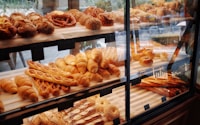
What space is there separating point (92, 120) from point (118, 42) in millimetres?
649

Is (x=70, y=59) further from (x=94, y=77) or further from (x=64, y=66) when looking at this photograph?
(x=94, y=77)

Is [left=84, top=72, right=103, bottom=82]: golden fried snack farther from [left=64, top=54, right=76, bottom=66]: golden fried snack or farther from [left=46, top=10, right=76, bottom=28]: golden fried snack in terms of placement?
[left=46, top=10, right=76, bottom=28]: golden fried snack

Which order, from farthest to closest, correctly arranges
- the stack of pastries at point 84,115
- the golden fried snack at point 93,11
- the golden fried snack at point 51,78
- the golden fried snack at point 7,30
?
the golden fried snack at point 93,11
the stack of pastries at point 84,115
the golden fried snack at point 51,78
the golden fried snack at point 7,30

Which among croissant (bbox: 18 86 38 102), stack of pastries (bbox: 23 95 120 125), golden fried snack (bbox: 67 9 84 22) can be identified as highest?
golden fried snack (bbox: 67 9 84 22)

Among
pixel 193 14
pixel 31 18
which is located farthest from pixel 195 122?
pixel 31 18

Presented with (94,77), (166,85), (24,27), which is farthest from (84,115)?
(166,85)

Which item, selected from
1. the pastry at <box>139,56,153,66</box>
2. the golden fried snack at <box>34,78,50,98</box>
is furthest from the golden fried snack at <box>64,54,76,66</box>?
the pastry at <box>139,56,153,66</box>

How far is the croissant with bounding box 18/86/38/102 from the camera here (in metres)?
1.28

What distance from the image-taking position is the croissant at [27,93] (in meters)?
1.28

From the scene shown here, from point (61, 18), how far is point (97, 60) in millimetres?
421

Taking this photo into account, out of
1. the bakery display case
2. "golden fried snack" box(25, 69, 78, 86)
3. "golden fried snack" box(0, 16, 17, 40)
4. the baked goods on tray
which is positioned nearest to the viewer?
"golden fried snack" box(0, 16, 17, 40)

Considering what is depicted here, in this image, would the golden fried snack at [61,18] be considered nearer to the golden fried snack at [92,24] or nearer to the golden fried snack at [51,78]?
the golden fried snack at [92,24]

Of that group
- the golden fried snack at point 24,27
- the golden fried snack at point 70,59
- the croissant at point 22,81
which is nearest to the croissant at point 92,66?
the golden fried snack at point 70,59

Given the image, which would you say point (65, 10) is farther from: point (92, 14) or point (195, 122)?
point (195, 122)
